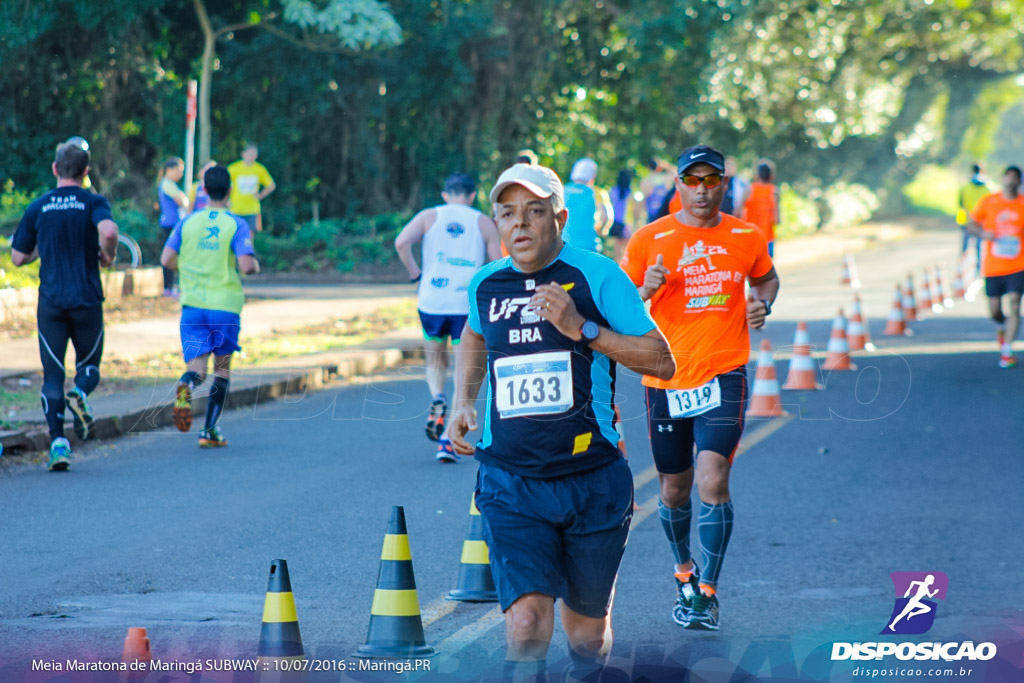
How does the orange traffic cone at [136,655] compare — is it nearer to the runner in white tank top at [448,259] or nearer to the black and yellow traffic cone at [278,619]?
the black and yellow traffic cone at [278,619]

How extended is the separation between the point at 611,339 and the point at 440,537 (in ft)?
11.7

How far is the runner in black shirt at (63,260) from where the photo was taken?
9.33 m

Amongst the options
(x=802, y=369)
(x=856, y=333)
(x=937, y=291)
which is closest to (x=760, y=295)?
(x=802, y=369)

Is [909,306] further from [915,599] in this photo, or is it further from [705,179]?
[705,179]

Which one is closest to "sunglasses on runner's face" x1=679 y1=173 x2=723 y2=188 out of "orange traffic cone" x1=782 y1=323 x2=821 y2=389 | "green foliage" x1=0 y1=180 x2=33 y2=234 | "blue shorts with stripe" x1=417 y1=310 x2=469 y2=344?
"blue shorts with stripe" x1=417 y1=310 x2=469 y2=344

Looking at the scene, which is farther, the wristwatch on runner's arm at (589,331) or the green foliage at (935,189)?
the green foliage at (935,189)

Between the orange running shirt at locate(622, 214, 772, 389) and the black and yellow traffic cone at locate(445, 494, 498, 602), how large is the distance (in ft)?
3.32

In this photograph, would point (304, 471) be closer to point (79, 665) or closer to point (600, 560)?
point (79, 665)

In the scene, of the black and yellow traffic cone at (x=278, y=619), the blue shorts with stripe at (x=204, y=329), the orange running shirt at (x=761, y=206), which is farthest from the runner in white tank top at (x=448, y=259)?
the orange running shirt at (x=761, y=206)

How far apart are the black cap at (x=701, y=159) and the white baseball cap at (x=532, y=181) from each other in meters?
1.89

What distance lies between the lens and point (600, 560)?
4.38 m

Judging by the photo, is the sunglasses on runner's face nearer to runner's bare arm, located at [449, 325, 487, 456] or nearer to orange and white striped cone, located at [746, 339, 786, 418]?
runner's bare arm, located at [449, 325, 487, 456]

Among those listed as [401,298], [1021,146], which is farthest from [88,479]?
[1021,146]

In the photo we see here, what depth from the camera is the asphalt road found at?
5656mm
